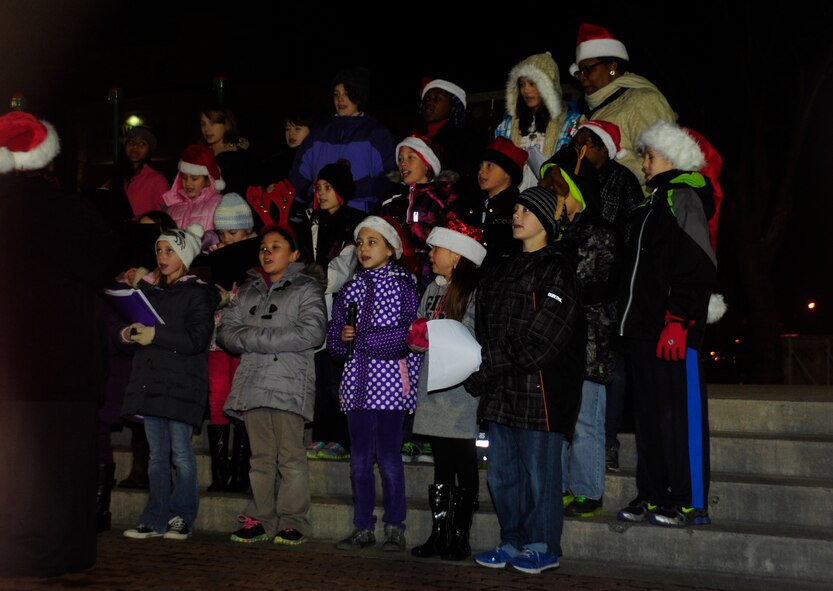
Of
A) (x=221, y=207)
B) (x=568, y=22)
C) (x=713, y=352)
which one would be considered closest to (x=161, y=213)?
(x=221, y=207)

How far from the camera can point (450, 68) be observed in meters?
22.2

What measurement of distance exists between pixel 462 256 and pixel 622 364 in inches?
51.4

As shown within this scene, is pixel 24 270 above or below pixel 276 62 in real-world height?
below

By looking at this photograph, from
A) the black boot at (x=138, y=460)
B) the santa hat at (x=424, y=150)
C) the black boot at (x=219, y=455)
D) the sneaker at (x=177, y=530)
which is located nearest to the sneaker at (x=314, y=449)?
the black boot at (x=219, y=455)

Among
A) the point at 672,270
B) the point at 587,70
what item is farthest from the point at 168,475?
the point at 587,70

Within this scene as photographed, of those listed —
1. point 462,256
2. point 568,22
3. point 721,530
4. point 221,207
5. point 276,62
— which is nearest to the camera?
point 721,530

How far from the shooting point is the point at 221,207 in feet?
27.9

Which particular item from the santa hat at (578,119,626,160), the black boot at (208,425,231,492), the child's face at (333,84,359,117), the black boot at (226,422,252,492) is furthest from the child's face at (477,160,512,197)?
the black boot at (208,425,231,492)

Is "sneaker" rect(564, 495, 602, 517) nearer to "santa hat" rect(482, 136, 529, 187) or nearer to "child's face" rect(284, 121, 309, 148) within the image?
"santa hat" rect(482, 136, 529, 187)

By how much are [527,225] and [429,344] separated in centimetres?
92

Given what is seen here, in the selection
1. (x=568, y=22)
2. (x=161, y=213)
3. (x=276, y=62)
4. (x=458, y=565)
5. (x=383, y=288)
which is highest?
(x=276, y=62)

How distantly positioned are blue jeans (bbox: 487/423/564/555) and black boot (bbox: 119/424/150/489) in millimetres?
3056

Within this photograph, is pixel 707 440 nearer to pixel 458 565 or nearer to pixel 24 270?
pixel 458 565

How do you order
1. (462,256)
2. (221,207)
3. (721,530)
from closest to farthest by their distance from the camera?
(721,530), (462,256), (221,207)
